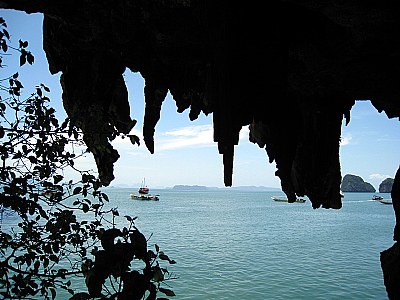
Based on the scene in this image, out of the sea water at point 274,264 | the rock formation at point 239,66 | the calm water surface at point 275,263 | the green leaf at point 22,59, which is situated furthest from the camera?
the calm water surface at point 275,263

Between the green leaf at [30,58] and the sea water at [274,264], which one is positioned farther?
the sea water at [274,264]

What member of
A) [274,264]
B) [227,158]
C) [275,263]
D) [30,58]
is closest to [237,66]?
[227,158]

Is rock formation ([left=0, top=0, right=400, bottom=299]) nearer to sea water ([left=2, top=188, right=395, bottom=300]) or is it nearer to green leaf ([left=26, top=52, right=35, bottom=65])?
green leaf ([left=26, top=52, right=35, bottom=65])

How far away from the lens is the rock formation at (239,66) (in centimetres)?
458

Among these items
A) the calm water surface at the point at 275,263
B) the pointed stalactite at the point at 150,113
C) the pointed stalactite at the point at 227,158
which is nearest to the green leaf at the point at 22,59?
the pointed stalactite at the point at 227,158

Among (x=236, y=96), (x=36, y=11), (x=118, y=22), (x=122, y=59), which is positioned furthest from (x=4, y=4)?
(x=236, y=96)

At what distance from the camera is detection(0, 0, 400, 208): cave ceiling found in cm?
458

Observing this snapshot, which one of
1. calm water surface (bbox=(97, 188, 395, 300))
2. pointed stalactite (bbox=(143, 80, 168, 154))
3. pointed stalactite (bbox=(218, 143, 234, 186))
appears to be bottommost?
calm water surface (bbox=(97, 188, 395, 300))

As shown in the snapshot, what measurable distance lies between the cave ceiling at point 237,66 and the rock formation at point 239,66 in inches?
0.9

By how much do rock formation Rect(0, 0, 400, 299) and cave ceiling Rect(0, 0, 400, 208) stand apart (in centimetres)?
2

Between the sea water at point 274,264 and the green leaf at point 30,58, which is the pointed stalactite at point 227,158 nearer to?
the green leaf at point 30,58

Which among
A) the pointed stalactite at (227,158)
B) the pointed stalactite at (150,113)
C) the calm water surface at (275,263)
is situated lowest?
the calm water surface at (275,263)

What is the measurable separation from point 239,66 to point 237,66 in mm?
48

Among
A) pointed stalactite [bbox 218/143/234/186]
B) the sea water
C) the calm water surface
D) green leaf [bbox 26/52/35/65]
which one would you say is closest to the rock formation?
pointed stalactite [bbox 218/143/234/186]
